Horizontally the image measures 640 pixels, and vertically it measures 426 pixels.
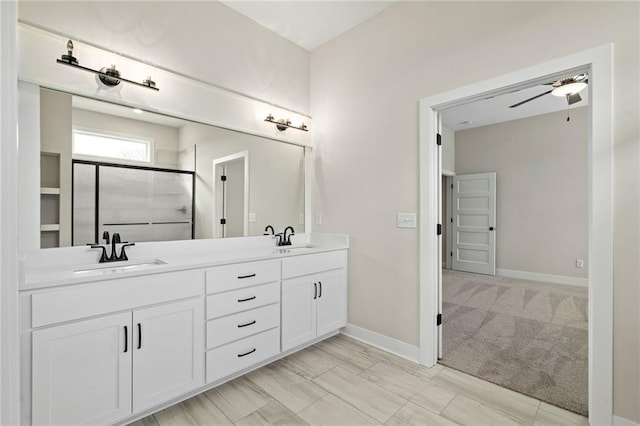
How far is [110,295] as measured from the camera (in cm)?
159

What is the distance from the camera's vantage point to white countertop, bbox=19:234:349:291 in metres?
1.51

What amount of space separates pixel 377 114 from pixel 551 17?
133 centimetres

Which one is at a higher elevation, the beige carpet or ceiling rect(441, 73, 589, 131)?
ceiling rect(441, 73, 589, 131)

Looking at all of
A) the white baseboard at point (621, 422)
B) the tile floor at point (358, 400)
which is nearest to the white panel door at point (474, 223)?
the tile floor at point (358, 400)

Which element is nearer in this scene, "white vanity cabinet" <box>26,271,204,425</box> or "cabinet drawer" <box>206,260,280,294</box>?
"white vanity cabinet" <box>26,271,204,425</box>

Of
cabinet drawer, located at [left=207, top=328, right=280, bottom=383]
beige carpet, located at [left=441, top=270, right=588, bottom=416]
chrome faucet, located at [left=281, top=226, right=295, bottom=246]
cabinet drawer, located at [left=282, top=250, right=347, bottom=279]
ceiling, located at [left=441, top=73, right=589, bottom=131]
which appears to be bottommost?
beige carpet, located at [left=441, top=270, right=588, bottom=416]

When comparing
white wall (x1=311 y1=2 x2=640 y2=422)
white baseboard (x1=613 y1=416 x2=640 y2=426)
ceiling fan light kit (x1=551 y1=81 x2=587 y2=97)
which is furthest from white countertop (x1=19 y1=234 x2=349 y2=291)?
ceiling fan light kit (x1=551 y1=81 x2=587 y2=97)

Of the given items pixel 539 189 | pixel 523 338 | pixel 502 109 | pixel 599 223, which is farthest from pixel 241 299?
pixel 539 189

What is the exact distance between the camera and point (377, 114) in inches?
110

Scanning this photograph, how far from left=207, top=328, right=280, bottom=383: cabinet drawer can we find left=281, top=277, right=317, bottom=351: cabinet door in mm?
114

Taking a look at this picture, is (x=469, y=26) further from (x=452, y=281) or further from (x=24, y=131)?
(x=452, y=281)

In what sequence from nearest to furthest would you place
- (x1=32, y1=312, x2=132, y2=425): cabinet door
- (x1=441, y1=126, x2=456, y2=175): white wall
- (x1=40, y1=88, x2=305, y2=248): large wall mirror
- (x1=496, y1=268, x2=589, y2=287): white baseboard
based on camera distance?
1. (x1=32, y1=312, x2=132, y2=425): cabinet door
2. (x1=40, y1=88, x2=305, y2=248): large wall mirror
3. (x1=496, y1=268, x2=589, y2=287): white baseboard
4. (x1=441, y1=126, x2=456, y2=175): white wall

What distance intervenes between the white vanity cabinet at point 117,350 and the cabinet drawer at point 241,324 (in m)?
0.09

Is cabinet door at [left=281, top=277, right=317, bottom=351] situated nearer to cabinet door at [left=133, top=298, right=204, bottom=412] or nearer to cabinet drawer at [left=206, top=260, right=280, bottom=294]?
cabinet drawer at [left=206, top=260, right=280, bottom=294]
